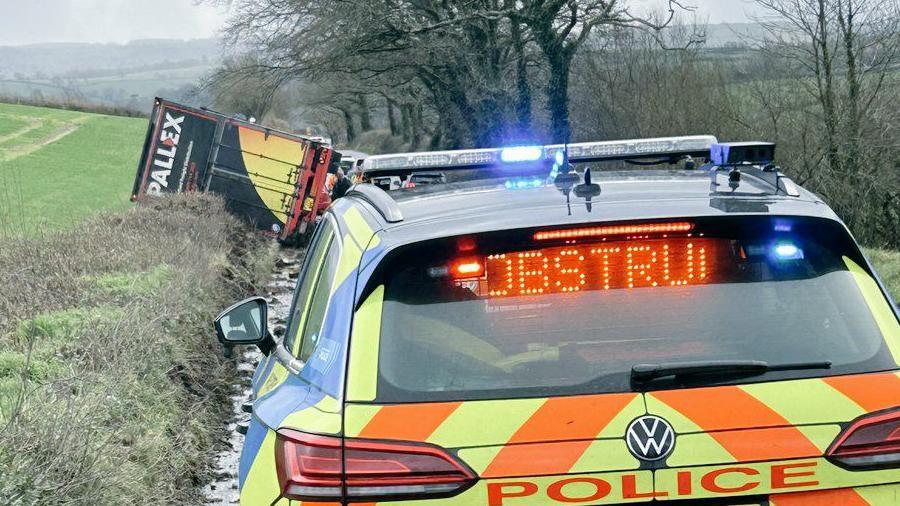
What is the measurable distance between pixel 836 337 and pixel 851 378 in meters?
0.14

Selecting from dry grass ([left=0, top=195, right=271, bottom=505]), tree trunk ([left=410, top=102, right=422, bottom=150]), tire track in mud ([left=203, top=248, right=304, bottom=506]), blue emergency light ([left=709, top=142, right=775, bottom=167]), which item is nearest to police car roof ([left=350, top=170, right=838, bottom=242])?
blue emergency light ([left=709, top=142, right=775, bottom=167])

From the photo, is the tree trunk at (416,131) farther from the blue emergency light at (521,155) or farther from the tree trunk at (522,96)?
the blue emergency light at (521,155)

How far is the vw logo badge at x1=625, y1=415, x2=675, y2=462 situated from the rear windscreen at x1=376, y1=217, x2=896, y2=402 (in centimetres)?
18

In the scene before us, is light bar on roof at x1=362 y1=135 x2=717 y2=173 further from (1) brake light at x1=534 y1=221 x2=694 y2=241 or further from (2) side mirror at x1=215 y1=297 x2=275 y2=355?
(1) brake light at x1=534 y1=221 x2=694 y2=241

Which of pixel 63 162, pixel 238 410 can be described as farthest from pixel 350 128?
pixel 238 410

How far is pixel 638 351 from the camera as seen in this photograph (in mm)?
2812

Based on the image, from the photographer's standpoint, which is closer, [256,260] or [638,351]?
[638,351]

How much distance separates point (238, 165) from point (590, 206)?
2155 cm

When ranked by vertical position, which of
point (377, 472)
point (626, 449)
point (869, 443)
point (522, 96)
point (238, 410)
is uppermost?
point (522, 96)

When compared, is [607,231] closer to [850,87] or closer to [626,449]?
[626,449]

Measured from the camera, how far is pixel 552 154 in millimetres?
4438

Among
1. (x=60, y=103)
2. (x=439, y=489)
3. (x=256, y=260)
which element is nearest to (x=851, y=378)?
(x=439, y=489)

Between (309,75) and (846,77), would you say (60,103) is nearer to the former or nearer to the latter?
(309,75)

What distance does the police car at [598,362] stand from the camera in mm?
2629
